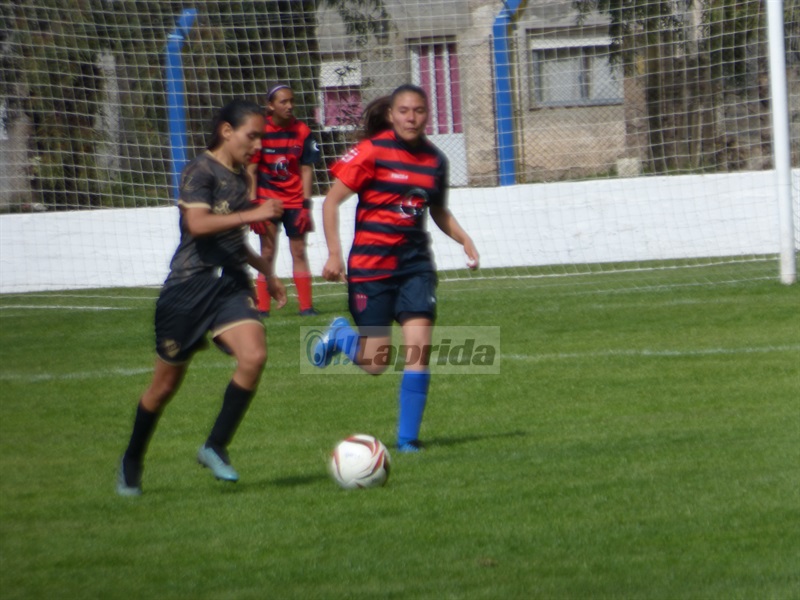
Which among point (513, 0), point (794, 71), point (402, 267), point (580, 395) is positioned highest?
point (513, 0)

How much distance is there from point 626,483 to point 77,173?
10.3m

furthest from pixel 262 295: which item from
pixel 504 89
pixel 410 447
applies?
pixel 410 447

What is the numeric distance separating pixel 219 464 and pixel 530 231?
1030 cm

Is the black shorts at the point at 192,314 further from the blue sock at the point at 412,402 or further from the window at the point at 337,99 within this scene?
the window at the point at 337,99

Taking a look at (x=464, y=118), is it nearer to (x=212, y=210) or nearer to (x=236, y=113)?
(x=236, y=113)

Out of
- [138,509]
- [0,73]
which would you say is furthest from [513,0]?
[138,509]

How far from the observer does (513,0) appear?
14.9m

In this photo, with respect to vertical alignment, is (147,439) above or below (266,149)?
below

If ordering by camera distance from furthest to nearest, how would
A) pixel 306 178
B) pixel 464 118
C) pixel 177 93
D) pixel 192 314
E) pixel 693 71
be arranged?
pixel 464 118 < pixel 177 93 < pixel 693 71 < pixel 306 178 < pixel 192 314

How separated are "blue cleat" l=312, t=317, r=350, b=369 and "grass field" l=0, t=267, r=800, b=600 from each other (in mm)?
374

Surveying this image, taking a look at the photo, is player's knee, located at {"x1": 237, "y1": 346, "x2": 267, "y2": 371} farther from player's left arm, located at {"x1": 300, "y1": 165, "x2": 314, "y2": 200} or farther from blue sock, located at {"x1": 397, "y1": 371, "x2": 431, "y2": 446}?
player's left arm, located at {"x1": 300, "y1": 165, "x2": 314, "y2": 200}

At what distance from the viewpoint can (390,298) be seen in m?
6.66

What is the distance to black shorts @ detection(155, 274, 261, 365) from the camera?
5703 millimetres

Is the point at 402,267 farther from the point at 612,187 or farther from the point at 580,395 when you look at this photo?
the point at 612,187
